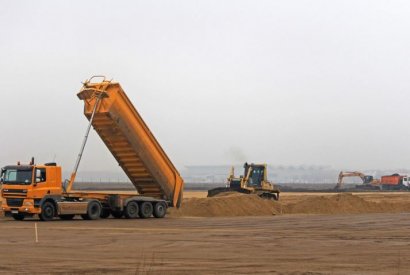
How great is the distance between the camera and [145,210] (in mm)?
34000

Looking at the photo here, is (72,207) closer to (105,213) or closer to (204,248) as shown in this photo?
(105,213)

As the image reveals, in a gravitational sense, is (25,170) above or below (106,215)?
above

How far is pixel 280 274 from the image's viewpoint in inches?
556

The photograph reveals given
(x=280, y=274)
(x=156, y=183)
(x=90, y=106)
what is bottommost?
(x=280, y=274)

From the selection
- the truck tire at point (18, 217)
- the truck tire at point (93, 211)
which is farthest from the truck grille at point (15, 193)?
the truck tire at point (93, 211)

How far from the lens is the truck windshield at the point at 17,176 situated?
3039 cm

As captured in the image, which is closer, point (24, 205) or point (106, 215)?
point (24, 205)

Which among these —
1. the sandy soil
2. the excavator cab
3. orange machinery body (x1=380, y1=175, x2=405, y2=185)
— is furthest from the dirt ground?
the excavator cab

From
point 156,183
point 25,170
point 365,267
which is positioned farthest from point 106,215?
point 365,267

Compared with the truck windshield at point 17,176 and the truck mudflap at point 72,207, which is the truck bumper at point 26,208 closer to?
the truck windshield at point 17,176

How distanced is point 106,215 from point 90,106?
5789mm

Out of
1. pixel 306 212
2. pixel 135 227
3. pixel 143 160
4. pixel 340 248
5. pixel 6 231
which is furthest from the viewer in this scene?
pixel 306 212

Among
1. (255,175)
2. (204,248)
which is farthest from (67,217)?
(255,175)

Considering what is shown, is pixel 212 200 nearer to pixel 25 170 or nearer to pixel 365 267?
pixel 25 170
